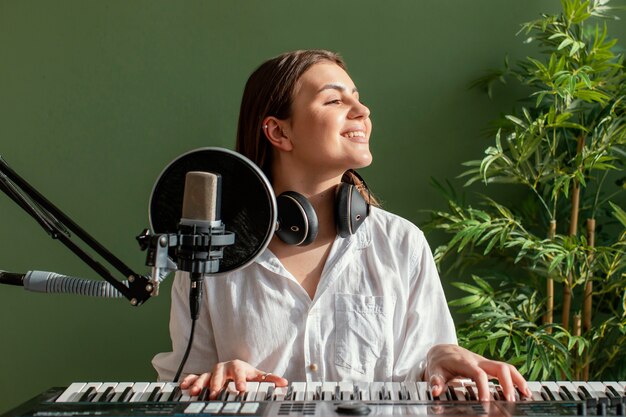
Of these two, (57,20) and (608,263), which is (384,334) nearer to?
(608,263)

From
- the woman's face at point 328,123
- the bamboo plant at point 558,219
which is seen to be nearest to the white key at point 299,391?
the woman's face at point 328,123

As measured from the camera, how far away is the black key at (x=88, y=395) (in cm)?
135

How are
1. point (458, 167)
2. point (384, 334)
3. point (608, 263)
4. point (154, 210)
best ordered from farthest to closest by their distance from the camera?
point (458, 167) < point (608, 263) < point (384, 334) < point (154, 210)

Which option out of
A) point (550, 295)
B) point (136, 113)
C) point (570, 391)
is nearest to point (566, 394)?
point (570, 391)

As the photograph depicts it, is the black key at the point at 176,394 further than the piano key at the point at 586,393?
Yes

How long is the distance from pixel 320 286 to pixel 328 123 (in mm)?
357

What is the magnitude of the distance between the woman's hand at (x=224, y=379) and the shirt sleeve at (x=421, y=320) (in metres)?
0.43

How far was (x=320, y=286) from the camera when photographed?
1887 millimetres

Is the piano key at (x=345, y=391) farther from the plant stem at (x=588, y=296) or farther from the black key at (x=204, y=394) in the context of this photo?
the plant stem at (x=588, y=296)

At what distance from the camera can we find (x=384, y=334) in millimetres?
1871

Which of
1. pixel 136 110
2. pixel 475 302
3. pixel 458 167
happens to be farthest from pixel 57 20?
pixel 475 302

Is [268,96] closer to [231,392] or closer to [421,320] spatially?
[421,320]

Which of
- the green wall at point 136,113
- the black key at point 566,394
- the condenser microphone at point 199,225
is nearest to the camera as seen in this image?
the condenser microphone at point 199,225

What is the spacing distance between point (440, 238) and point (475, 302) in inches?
15.9
